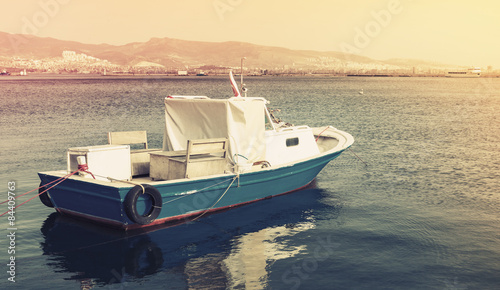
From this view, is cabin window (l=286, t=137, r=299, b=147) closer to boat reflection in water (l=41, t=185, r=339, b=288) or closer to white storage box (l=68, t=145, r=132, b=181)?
boat reflection in water (l=41, t=185, r=339, b=288)

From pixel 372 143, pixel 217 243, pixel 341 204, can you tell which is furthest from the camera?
pixel 372 143

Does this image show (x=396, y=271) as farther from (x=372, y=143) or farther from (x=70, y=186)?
(x=372, y=143)

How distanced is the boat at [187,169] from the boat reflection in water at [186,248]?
1.47 ft

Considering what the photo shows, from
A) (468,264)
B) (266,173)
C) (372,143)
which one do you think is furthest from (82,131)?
(468,264)

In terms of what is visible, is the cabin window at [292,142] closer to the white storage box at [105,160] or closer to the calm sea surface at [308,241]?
the calm sea surface at [308,241]

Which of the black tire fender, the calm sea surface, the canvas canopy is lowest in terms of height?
the calm sea surface

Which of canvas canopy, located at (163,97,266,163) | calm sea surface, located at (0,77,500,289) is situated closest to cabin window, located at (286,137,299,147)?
canvas canopy, located at (163,97,266,163)

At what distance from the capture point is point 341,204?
15.7 metres

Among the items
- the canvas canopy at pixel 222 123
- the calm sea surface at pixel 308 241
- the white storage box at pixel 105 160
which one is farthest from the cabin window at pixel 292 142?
the white storage box at pixel 105 160

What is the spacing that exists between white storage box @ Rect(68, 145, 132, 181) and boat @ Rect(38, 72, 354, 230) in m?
0.03

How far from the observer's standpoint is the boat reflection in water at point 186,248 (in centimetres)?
996

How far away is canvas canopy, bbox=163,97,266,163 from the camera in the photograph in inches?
550

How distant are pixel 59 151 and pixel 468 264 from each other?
21397mm

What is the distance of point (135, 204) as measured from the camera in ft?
37.3
